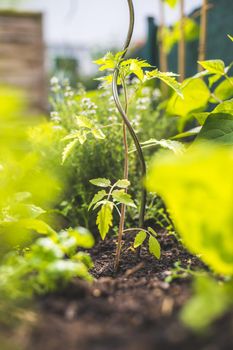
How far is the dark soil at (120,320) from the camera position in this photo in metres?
0.78

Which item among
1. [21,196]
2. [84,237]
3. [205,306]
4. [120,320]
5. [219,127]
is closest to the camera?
[205,306]

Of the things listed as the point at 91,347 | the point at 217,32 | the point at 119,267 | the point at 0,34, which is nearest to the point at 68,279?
the point at 91,347

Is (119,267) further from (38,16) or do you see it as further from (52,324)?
(38,16)

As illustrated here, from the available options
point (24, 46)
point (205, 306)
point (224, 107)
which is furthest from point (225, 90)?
point (24, 46)

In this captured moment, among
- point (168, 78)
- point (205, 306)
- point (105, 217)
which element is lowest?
point (105, 217)

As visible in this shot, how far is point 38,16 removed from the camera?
5121 millimetres

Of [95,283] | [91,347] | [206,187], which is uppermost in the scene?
[206,187]

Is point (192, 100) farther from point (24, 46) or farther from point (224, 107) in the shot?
point (24, 46)

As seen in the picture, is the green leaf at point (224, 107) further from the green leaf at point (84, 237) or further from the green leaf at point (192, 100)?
the green leaf at point (84, 237)

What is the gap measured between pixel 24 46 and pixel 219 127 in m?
3.88

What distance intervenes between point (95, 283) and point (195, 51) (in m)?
2.77

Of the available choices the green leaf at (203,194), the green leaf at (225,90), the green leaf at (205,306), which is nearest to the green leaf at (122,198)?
the green leaf at (203,194)

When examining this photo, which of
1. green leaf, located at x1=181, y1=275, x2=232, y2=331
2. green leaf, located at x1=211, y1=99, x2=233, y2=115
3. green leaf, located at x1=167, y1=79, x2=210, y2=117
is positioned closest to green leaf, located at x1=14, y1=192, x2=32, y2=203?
green leaf, located at x1=181, y1=275, x2=232, y2=331

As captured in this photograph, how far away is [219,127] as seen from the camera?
1.83 metres
